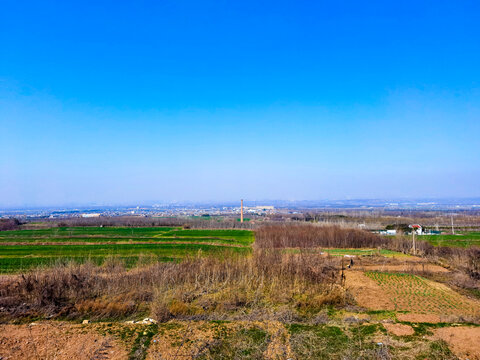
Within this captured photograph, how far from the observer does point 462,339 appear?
8742mm

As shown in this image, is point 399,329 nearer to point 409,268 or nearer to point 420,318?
point 420,318

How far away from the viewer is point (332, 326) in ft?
32.4

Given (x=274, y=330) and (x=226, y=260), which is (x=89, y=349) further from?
(x=226, y=260)

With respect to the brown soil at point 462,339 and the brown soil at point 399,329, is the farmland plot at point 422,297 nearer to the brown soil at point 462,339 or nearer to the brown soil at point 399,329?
the brown soil at point 462,339

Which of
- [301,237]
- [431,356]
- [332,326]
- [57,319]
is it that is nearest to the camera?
[431,356]

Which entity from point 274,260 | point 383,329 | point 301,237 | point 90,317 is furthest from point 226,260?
point 301,237

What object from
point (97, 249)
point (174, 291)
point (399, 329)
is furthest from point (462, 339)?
point (97, 249)

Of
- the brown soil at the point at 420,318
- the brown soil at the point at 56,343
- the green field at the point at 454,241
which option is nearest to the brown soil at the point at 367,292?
the brown soil at the point at 420,318

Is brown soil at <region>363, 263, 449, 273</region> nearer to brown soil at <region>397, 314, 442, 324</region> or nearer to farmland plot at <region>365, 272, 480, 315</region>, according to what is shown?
farmland plot at <region>365, 272, 480, 315</region>

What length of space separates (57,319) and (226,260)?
791 cm

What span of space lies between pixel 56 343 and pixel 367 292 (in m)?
13.8

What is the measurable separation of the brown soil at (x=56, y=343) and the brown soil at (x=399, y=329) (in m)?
7.65

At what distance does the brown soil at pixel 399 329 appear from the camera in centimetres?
926

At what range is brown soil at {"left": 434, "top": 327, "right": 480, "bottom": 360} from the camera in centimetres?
789
